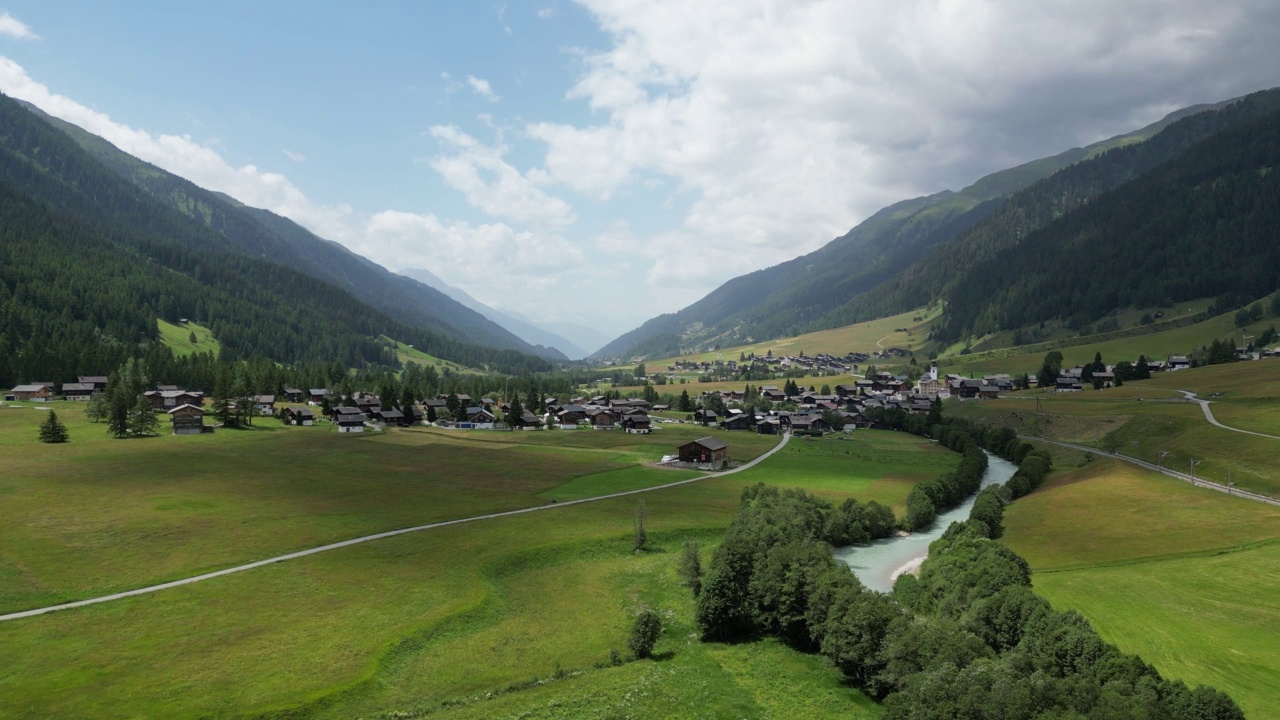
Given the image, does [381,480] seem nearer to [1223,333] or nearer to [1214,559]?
[1214,559]

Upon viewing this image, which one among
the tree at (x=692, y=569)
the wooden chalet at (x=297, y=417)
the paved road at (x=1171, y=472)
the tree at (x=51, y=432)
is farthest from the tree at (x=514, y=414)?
the paved road at (x=1171, y=472)

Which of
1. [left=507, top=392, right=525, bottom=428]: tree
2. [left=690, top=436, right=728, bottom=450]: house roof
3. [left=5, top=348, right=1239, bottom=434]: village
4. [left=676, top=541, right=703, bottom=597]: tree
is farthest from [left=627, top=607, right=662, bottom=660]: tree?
[left=507, top=392, right=525, bottom=428]: tree

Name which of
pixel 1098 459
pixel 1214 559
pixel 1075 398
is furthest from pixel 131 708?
pixel 1075 398

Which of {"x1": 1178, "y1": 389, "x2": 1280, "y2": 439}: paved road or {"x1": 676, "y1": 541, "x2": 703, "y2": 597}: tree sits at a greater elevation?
{"x1": 1178, "y1": 389, "x2": 1280, "y2": 439}: paved road

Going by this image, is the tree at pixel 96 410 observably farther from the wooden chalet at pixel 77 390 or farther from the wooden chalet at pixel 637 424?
the wooden chalet at pixel 637 424

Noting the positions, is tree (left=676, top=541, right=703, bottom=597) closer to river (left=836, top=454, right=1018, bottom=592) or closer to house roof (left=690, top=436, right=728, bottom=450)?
river (left=836, top=454, right=1018, bottom=592)
